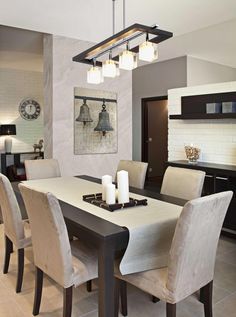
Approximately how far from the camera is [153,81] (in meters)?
7.00

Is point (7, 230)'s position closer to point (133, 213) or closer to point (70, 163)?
point (133, 213)

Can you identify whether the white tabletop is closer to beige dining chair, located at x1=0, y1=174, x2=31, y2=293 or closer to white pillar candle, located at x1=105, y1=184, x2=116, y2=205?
white pillar candle, located at x1=105, y1=184, x2=116, y2=205

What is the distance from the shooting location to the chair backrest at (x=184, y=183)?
106 inches

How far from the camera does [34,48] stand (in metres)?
5.74

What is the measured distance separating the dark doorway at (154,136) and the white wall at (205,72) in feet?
3.98

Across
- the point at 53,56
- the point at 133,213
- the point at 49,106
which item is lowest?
the point at 133,213

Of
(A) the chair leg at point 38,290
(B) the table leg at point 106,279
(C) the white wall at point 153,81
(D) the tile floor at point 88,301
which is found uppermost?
(C) the white wall at point 153,81

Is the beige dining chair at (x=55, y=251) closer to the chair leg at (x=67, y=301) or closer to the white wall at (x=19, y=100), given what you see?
the chair leg at (x=67, y=301)

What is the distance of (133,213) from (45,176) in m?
1.93

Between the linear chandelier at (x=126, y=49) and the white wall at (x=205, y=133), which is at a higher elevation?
the linear chandelier at (x=126, y=49)

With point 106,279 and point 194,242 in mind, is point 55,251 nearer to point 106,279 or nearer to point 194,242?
point 106,279

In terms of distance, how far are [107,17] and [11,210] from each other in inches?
106

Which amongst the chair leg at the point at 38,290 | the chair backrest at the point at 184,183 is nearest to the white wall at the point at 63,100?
the chair backrest at the point at 184,183

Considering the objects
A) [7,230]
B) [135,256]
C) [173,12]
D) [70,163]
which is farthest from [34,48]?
[135,256]
